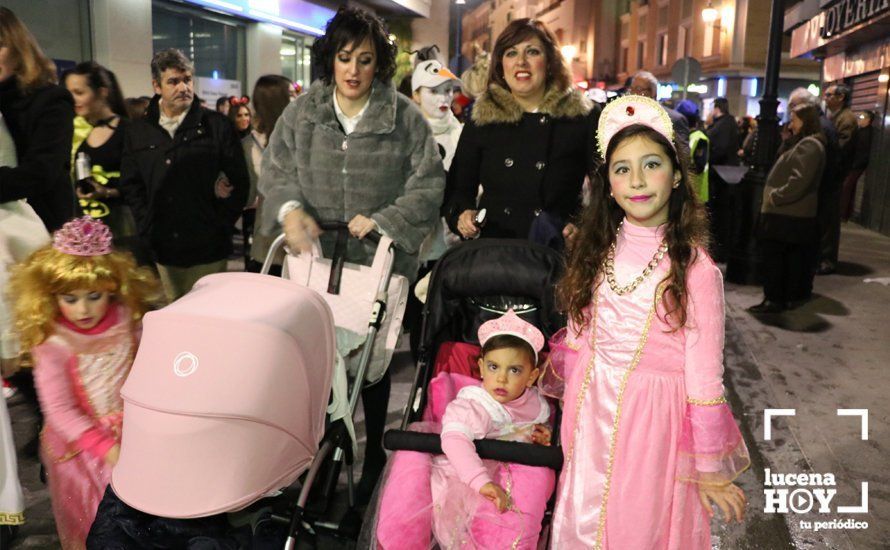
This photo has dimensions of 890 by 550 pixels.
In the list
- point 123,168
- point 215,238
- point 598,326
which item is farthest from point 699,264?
point 123,168

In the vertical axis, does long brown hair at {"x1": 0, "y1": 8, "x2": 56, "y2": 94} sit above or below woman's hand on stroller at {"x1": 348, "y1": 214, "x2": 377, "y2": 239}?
above

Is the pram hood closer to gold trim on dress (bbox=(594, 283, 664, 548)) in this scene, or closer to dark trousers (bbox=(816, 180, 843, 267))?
gold trim on dress (bbox=(594, 283, 664, 548))

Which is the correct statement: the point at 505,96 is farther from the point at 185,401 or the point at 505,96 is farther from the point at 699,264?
the point at 185,401

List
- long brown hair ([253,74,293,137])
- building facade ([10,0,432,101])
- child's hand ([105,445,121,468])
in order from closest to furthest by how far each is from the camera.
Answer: child's hand ([105,445,121,468]), long brown hair ([253,74,293,137]), building facade ([10,0,432,101])

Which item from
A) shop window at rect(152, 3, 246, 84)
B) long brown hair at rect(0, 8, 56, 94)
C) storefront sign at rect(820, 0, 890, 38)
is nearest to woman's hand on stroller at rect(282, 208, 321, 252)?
long brown hair at rect(0, 8, 56, 94)

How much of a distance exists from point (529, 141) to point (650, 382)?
5.27ft

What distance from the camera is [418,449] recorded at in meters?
2.65

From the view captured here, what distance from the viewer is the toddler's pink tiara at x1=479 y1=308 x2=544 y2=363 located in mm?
3033

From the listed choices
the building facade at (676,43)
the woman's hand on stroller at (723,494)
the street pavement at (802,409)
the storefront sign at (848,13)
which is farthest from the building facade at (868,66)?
the woman's hand on stroller at (723,494)

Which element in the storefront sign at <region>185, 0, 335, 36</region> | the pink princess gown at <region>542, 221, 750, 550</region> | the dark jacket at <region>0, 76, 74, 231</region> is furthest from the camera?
the storefront sign at <region>185, 0, 335, 36</region>

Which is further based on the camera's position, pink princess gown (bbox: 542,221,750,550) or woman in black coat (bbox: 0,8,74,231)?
woman in black coat (bbox: 0,8,74,231)

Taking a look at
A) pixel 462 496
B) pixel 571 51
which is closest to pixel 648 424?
pixel 462 496

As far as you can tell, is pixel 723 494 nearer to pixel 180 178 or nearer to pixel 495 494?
pixel 495 494

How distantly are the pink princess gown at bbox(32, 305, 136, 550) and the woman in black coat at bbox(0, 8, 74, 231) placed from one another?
3.33 feet
